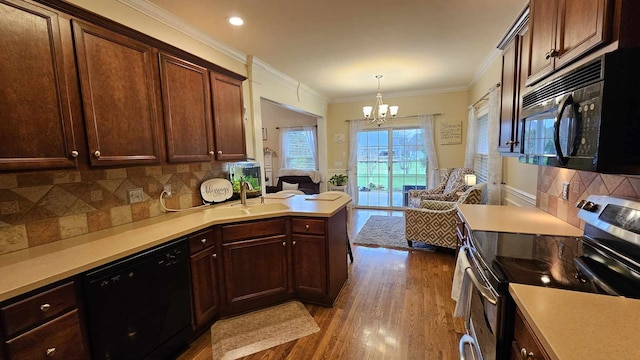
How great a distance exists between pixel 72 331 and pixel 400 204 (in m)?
5.85

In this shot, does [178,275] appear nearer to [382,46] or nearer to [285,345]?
[285,345]

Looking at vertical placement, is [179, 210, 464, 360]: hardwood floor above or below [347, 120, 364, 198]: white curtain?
below

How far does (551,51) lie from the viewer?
1388 millimetres

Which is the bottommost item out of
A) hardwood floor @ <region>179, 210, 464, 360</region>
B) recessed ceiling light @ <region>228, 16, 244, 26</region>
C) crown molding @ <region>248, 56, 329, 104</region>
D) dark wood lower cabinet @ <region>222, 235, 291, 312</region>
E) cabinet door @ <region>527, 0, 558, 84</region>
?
hardwood floor @ <region>179, 210, 464, 360</region>

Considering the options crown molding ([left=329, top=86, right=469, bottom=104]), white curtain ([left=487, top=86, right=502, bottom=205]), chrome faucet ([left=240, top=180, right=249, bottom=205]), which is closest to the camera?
chrome faucet ([left=240, top=180, right=249, bottom=205])

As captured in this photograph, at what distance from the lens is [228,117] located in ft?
8.68

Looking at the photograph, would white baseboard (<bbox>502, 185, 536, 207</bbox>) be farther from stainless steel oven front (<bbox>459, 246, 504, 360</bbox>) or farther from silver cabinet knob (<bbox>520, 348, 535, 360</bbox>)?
silver cabinet knob (<bbox>520, 348, 535, 360</bbox>)

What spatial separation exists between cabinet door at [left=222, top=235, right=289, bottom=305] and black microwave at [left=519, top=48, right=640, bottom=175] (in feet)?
6.61

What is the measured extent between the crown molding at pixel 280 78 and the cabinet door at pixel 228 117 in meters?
0.89

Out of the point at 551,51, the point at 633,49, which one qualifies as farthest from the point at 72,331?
the point at 551,51

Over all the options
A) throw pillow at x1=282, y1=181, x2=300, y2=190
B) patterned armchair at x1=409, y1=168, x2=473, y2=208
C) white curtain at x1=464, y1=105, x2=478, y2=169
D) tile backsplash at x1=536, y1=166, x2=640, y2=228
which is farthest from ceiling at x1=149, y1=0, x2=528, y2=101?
throw pillow at x1=282, y1=181, x2=300, y2=190

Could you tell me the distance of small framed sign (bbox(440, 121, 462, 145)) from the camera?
554 centimetres

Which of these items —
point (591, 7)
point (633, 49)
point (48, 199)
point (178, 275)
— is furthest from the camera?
point (178, 275)

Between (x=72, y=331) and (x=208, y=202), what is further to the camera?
(x=208, y=202)
